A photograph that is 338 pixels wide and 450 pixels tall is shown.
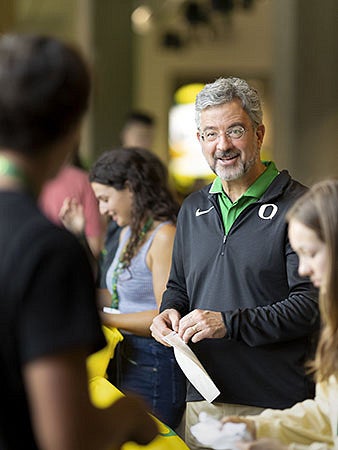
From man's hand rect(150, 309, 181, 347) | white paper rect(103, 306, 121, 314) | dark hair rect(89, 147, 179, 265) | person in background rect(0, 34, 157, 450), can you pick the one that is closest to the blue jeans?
white paper rect(103, 306, 121, 314)

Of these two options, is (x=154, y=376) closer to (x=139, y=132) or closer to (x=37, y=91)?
(x=37, y=91)

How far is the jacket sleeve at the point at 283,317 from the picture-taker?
2635mm

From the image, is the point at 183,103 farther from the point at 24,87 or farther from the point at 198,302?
the point at 24,87

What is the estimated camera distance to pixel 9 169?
1547 millimetres

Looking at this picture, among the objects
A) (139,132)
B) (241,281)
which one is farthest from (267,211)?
(139,132)

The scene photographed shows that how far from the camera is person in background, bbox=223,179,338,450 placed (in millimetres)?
2000

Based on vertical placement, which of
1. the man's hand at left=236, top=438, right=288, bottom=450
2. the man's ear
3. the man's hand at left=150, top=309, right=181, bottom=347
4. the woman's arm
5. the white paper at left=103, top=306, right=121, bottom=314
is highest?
the man's ear

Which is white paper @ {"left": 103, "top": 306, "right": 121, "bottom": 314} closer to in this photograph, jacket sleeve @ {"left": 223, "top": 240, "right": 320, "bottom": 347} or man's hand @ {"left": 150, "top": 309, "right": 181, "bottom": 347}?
man's hand @ {"left": 150, "top": 309, "right": 181, "bottom": 347}

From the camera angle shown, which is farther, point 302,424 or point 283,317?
point 283,317

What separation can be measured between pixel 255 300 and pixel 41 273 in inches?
53.0

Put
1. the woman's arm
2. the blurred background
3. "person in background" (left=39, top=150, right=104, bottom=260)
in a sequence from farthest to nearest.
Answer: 1. the blurred background
2. "person in background" (left=39, top=150, right=104, bottom=260)
3. the woman's arm

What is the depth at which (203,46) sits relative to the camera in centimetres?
1852

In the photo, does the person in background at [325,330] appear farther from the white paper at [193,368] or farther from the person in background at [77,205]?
the person in background at [77,205]

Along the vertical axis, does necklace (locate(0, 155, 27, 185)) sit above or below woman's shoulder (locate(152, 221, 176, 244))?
above
